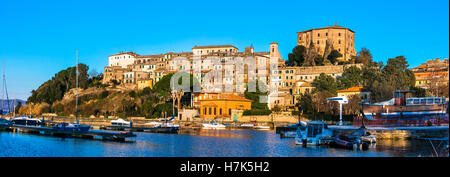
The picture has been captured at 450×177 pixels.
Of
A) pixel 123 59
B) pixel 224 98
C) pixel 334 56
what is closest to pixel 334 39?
pixel 334 56

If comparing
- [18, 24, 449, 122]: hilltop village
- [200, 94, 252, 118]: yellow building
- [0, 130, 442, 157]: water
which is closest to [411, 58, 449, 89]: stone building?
[18, 24, 449, 122]: hilltop village

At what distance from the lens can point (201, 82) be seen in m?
96.3

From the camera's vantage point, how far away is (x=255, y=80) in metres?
91.6

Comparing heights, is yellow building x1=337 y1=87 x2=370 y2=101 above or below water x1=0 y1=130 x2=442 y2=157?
above

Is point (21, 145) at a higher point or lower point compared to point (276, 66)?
lower

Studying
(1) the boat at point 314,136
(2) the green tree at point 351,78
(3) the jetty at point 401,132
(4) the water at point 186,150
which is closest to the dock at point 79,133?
(4) the water at point 186,150

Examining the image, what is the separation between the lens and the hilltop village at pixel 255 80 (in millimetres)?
72375

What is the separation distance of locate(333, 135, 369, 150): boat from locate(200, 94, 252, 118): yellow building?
41.8 m

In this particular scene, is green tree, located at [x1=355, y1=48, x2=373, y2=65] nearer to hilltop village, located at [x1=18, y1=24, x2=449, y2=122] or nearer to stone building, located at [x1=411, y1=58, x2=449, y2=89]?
hilltop village, located at [x1=18, y1=24, x2=449, y2=122]

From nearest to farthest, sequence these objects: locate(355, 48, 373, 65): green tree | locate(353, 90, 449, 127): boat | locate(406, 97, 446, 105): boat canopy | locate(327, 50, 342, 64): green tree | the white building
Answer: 1. locate(353, 90, 449, 127): boat
2. locate(406, 97, 446, 105): boat canopy
3. locate(355, 48, 373, 65): green tree
4. locate(327, 50, 342, 64): green tree
5. the white building

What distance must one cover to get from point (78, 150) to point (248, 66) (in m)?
64.4

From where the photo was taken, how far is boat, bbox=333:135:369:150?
36000mm
